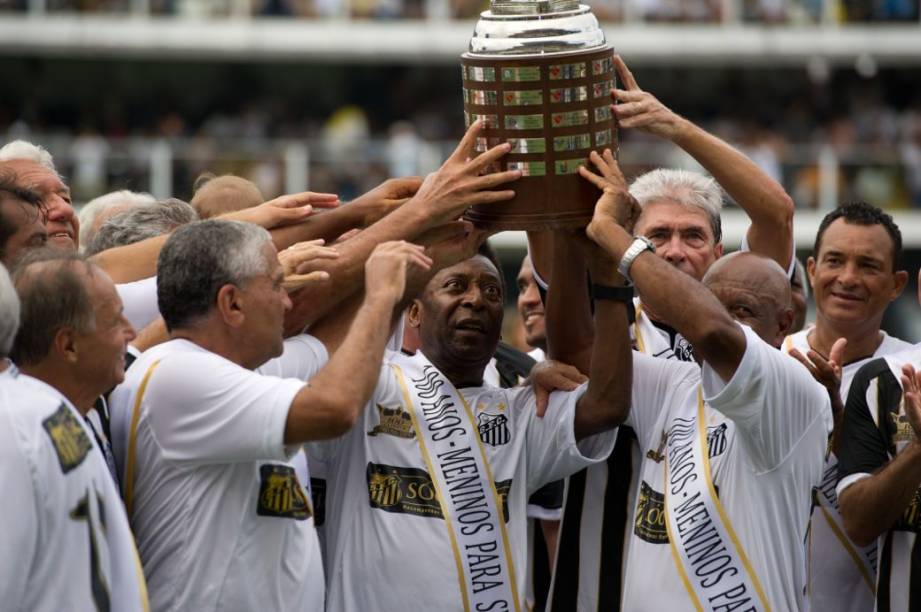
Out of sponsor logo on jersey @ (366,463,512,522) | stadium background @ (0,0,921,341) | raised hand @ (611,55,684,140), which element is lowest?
stadium background @ (0,0,921,341)

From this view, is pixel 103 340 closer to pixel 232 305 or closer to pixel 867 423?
pixel 232 305

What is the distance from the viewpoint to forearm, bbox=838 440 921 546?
5.03 metres

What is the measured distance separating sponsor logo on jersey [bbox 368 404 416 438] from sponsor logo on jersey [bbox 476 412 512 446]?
0.76 feet

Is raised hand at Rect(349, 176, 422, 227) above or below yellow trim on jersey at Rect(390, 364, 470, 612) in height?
above

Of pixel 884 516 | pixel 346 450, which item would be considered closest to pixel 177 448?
pixel 346 450

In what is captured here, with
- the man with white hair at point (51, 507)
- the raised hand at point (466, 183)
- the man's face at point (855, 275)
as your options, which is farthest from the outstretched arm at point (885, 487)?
the man with white hair at point (51, 507)

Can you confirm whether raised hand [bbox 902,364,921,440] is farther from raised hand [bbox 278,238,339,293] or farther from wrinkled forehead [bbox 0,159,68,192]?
wrinkled forehead [bbox 0,159,68,192]

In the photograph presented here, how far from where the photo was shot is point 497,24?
470 cm

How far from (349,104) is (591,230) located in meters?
21.3

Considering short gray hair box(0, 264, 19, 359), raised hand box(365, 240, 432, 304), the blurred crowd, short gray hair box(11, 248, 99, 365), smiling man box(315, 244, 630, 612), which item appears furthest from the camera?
the blurred crowd

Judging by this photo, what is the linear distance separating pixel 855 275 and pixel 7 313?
3.22m

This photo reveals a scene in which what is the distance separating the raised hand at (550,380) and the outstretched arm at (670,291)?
1.78 feet

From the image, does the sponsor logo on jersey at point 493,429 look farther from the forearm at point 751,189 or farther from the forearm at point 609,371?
the forearm at point 751,189

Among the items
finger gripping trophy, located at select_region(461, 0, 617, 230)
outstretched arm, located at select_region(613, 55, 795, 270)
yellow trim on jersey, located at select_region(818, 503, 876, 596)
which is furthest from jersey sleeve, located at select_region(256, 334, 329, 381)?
yellow trim on jersey, located at select_region(818, 503, 876, 596)
